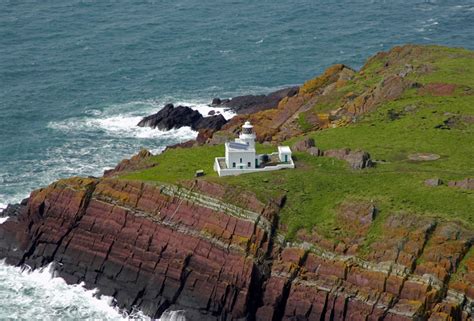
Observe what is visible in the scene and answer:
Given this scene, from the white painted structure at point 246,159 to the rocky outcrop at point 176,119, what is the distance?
150 feet

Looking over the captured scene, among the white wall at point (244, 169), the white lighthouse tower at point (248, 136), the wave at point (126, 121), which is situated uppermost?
the white lighthouse tower at point (248, 136)

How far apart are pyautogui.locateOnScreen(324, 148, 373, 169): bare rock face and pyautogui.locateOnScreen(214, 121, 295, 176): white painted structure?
673cm

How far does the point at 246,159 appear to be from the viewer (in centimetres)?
11594

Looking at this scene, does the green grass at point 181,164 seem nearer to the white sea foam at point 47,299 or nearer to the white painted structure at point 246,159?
the white painted structure at point 246,159

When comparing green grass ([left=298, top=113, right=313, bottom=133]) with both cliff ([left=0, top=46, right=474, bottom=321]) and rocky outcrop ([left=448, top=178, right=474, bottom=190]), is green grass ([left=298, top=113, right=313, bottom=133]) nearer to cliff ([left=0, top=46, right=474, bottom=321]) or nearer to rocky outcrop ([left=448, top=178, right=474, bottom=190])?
cliff ([left=0, top=46, right=474, bottom=321])

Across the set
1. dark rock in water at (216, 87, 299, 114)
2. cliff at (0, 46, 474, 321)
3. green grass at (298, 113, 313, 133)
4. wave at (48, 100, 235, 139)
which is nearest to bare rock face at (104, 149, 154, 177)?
cliff at (0, 46, 474, 321)

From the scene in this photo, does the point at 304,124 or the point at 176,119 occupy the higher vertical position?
the point at 304,124

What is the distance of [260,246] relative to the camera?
103250 mm

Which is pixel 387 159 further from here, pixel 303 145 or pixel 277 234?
pixel 277 234

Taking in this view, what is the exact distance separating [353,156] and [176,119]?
2102 inches

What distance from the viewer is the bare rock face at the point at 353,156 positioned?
384 ft

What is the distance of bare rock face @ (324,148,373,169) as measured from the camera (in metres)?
→ 117

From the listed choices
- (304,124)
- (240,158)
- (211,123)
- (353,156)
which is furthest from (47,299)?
(211,123)

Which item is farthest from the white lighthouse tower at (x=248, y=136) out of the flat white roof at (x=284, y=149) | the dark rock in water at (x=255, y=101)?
the dark rock in water at (x=255, y=101)
